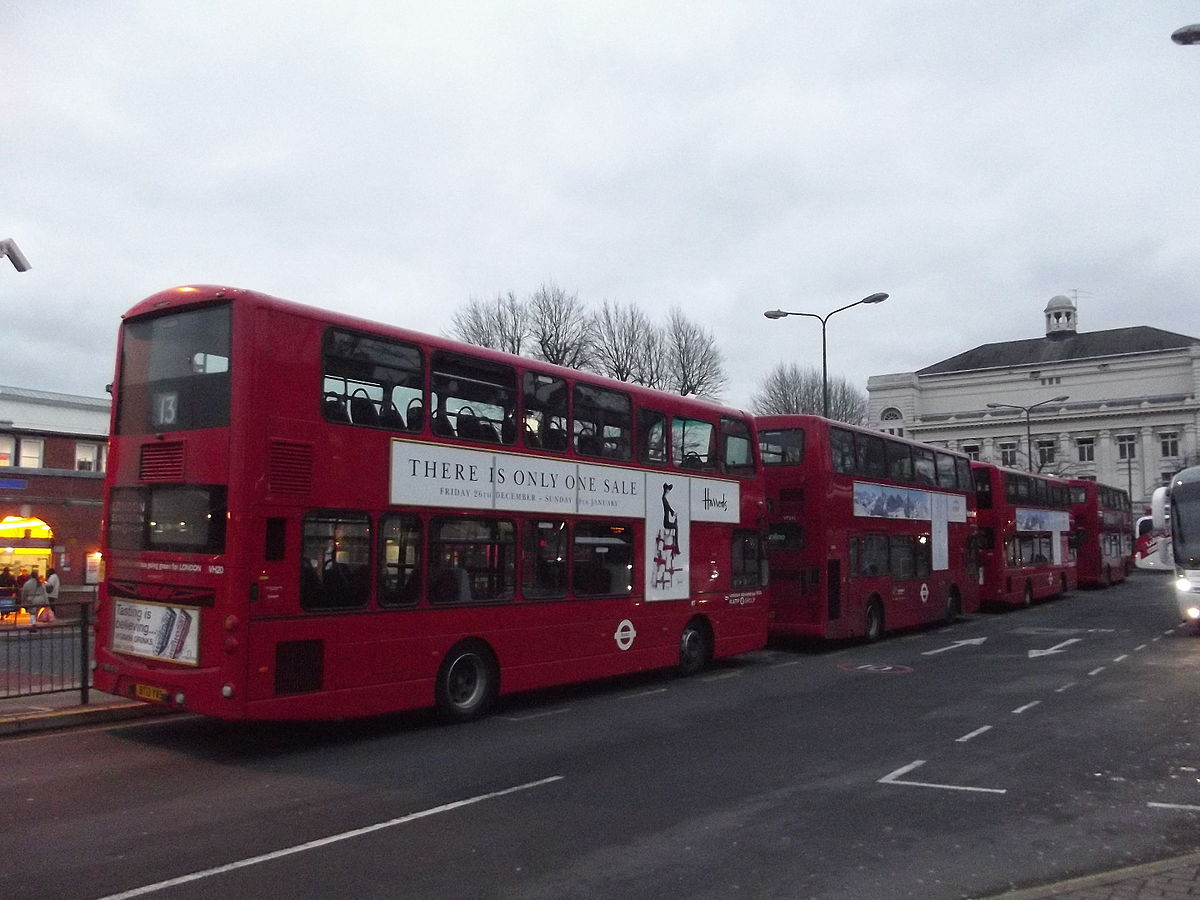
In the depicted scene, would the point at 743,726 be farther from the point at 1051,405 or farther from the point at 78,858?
the point at 1051,405

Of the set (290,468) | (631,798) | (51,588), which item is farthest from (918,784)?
(51,588)

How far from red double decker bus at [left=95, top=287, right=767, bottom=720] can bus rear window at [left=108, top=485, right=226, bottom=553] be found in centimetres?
2

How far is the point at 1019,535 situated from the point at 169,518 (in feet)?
96.3

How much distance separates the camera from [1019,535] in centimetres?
3322

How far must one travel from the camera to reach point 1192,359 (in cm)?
9144

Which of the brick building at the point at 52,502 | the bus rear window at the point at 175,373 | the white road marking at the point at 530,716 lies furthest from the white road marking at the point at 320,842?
the brick building at the point at 52,502

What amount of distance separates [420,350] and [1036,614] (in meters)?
25.3

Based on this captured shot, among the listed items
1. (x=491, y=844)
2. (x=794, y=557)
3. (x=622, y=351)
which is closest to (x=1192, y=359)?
(x=622, y=351)

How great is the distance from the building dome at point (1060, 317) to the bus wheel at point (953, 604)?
89992 millimetres

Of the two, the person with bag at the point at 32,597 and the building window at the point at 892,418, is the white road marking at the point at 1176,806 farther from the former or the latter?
the building window at the point at 892,418

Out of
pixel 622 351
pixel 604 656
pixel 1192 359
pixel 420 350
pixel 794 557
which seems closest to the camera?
pixel 420 350

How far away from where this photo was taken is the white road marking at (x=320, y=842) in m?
5.86

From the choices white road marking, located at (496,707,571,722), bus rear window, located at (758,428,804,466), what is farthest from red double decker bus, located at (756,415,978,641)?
white road marking, located at (496,707,571,722)

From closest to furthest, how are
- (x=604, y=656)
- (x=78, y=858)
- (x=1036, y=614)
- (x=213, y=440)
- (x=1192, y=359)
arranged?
1. (x=78, y=858)
2. (x=213, y=440)
3. (x=604, y=656)
4. (x=1036, y=614)
5. (x=1192, y=359)
